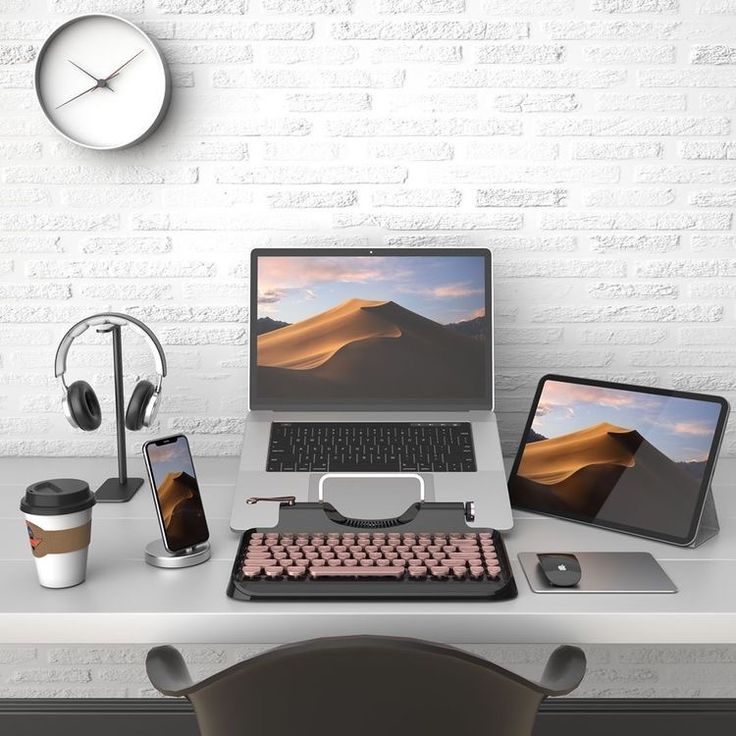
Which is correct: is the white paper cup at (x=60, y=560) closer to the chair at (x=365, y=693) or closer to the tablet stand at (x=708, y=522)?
the chair at (x=365, y=693)

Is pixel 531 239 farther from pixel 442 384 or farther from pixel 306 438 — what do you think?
pixel 306 438

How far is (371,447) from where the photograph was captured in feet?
5.04

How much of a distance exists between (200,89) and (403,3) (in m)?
0.42

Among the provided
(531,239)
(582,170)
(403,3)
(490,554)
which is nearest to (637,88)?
(582,170)

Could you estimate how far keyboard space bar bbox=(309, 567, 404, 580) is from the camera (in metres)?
1.16

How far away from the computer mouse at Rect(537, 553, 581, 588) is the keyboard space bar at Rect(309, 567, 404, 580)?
7.9 inches

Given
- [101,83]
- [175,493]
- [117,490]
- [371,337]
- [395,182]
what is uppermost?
[101,83]

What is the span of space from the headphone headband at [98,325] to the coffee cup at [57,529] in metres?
0.33

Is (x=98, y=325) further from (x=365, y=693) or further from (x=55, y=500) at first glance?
(x=365, y=693)

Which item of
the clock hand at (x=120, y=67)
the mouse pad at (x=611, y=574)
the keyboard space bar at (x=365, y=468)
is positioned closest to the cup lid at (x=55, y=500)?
the keyboard space bar at (x=365, y=468)

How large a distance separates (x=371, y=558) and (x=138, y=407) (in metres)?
0.51

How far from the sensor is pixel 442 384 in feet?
5.43

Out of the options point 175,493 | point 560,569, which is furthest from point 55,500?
point 560,569

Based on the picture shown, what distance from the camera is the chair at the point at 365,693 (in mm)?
824
